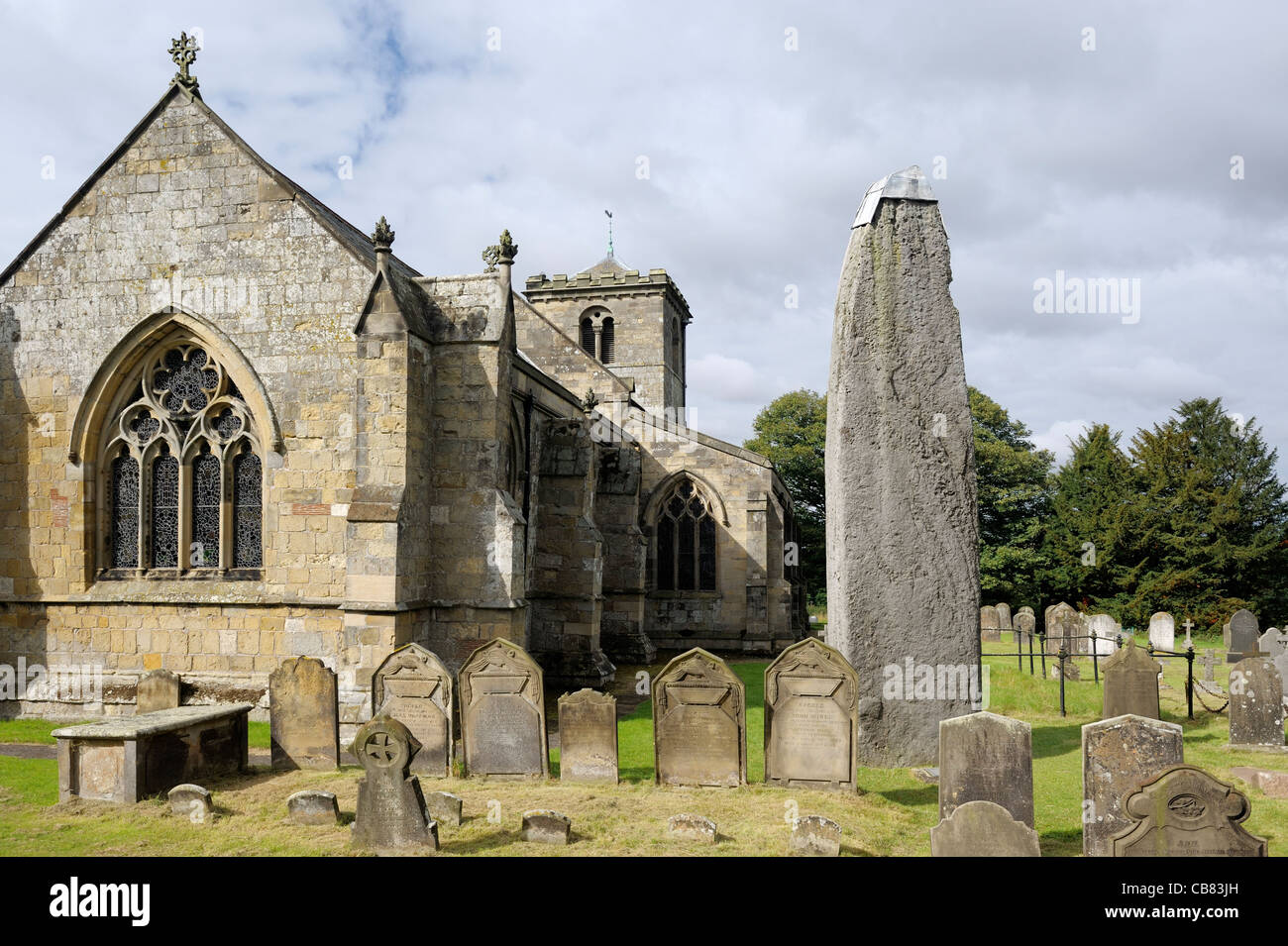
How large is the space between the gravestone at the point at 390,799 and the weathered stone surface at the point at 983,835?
11.6 ft

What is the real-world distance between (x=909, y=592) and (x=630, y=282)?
2453cm

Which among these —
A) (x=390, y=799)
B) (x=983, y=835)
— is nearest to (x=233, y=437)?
(x=390, y=799)

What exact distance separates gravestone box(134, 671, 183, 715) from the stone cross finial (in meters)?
7.91

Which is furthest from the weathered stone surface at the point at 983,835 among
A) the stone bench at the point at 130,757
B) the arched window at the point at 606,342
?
the arched window at the point at 606,342

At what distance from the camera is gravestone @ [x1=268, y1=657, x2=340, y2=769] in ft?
31.0

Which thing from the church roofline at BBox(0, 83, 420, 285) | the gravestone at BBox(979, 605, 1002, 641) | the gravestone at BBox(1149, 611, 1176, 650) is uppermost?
the church roofline at BBox(0, 83, 420, 285)

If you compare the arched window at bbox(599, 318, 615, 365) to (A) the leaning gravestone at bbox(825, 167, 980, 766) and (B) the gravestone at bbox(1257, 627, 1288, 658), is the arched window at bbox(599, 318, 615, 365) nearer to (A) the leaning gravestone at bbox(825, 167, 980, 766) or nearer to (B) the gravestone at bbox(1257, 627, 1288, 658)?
(B) the gravestone at bbox(1257, 627, 1288, 658)

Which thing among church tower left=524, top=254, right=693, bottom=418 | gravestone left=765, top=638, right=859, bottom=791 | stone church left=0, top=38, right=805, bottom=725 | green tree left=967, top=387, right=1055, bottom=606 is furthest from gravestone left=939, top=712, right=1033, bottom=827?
green tree left=967, top=387, right=1055, bottom=606

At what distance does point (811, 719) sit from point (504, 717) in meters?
2.92

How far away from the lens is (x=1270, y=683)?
1040 cm

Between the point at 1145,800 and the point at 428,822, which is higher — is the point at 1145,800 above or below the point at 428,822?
above

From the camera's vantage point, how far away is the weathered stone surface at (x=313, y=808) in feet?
24.6

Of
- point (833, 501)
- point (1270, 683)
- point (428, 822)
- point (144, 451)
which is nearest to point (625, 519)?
point (144, 451)

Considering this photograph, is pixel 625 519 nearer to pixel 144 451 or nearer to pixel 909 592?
pixel 144 451
